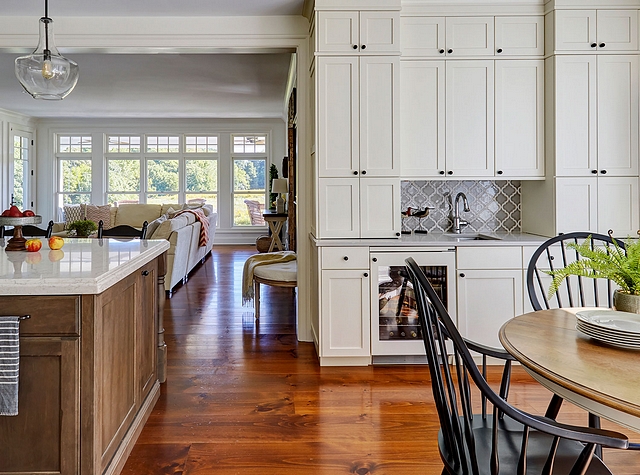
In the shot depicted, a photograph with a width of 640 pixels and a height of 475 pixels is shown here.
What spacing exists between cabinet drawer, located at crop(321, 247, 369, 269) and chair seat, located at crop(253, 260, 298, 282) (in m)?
0.98

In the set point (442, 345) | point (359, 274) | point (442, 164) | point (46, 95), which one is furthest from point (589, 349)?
point (46, 95)

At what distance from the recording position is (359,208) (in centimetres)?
344

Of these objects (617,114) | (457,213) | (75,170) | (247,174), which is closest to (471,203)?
(457,213)

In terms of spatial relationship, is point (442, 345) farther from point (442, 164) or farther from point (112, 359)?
point (442, 164)

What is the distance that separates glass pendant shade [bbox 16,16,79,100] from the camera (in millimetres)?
2725

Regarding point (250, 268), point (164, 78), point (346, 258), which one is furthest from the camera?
point (164, 78)

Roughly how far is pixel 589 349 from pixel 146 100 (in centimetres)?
864

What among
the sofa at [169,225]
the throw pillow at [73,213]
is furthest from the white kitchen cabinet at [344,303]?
the throw pillow at [73,213]

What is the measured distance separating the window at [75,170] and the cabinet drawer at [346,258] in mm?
9062

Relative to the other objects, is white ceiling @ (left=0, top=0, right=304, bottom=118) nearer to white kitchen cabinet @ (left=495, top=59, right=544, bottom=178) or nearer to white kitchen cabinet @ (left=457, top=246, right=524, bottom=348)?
white kitchen cabinet @ (left=495, top=59, right=544, bottom=178)

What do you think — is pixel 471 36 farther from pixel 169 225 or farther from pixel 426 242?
pixel 169 225

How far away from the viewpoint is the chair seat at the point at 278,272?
168 inches

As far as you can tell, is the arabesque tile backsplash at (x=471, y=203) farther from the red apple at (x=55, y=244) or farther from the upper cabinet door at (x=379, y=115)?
the red apple at (x=55, y=244)

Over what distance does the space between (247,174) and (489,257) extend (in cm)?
835
